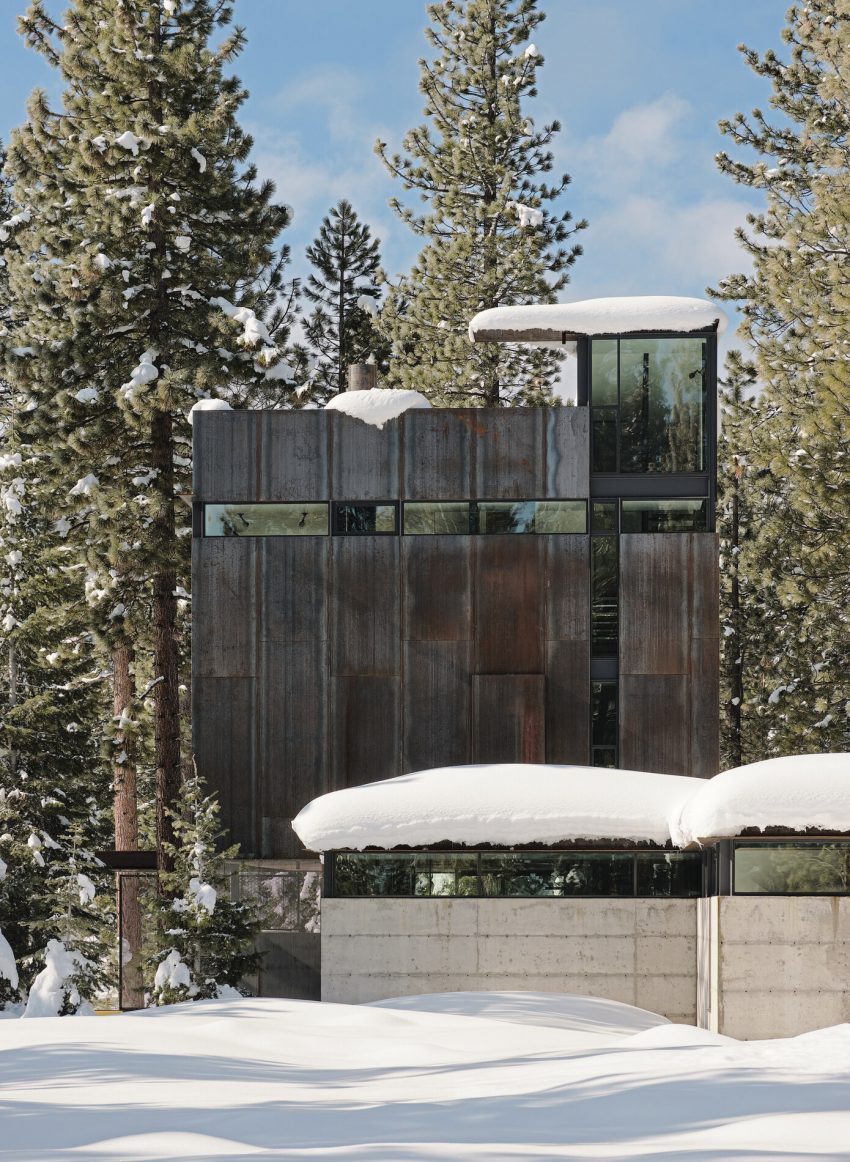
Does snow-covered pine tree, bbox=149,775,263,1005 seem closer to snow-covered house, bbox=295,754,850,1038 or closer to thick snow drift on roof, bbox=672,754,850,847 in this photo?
snow-covered house, bbox=295,754,850,1038

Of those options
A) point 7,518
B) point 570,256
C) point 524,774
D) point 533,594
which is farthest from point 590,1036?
point 570,256

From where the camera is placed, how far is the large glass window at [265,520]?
23.0 metres

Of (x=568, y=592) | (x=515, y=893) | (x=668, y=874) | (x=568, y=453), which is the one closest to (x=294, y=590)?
(x=568, y=592)

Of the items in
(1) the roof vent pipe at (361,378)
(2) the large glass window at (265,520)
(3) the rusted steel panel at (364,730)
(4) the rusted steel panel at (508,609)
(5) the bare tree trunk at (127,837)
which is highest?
(1) the roof vent pipe at (361,378)

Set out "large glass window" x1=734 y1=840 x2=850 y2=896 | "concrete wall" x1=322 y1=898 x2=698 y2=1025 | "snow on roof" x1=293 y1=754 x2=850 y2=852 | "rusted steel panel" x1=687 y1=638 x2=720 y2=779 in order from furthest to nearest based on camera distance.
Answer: "rusted steel panel" x1=687 y1=638 x2=720 y2=779, "concrete wall" x1=322 y1=898 x2=698 y2=1025, "snow on roof" x1=293 y1=754 x2=850 y2=852, "large glass window" x1=734 y1=840 x2=850 y2=896

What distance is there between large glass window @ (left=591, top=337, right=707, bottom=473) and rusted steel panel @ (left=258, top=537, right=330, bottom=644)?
4968mm

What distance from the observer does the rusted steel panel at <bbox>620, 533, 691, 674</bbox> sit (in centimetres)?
2283

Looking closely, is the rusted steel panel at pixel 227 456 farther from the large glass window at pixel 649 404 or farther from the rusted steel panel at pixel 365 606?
the large glass window at pixel 649 404

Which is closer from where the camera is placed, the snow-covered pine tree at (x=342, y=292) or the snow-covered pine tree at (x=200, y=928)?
the snow-covered pine tree at (x=200, y=928)

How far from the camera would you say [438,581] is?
75.0 ft

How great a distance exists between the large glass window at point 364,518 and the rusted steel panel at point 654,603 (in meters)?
3.85

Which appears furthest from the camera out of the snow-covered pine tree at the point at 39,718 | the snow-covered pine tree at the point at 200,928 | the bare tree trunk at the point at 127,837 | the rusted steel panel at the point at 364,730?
the snow-covered pine tree at the point at 39,718

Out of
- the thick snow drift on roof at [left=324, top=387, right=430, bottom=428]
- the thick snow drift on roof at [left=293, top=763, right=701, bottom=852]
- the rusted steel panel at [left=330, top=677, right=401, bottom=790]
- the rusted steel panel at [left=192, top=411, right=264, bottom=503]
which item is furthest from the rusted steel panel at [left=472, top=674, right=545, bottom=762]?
the rusted steel panel at [left=192, top=411, right=264, bottom=503]

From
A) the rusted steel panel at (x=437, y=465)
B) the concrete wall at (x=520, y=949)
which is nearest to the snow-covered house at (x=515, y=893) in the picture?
the concrete wall at (x=520, y=949)
